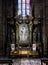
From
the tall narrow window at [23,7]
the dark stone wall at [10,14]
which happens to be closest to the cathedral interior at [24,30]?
the dark stone wall at [10,14]

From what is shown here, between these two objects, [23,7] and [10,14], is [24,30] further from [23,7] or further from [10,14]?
[23,7]

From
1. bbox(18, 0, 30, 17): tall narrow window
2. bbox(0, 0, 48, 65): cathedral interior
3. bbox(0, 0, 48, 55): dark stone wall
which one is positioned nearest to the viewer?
bbox(0, 0, 48, 65): cathedral interior

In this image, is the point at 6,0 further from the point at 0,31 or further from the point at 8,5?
the point at 0,31

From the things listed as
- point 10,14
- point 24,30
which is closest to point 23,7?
point 10,14

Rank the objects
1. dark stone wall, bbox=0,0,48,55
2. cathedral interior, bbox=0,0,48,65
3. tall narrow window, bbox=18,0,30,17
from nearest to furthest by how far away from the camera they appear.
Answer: cathedral interior, bbox=0,0,48,65
dark stone wall, bbox=0,0,48,55
tall narrow window, bbox=18,0,30,17

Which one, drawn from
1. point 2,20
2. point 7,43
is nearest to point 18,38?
point 7,43

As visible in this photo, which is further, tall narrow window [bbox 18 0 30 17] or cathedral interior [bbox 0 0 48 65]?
tall narrow window [bbox 18 0 30 17]

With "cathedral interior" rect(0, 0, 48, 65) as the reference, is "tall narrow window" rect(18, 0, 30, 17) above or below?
above

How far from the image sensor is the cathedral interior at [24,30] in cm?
1639

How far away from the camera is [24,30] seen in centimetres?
1678

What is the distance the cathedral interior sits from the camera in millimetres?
16391

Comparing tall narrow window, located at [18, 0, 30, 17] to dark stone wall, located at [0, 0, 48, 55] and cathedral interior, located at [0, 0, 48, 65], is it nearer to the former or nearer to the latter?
cathedral interior, located at [0, 0, 48, 65]

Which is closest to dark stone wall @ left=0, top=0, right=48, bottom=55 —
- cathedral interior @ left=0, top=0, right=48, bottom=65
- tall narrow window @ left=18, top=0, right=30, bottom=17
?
cathedral interior @ left=0, top=0, right=48, bottom=65

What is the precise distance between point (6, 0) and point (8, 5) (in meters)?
0.44
